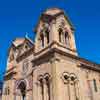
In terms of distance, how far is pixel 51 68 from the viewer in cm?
2592

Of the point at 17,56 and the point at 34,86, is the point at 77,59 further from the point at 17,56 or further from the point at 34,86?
the point at 17,56

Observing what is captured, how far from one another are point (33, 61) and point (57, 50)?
3.68 metres

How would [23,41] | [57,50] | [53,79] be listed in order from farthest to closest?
[23,41] → [57,50] → [53,79]

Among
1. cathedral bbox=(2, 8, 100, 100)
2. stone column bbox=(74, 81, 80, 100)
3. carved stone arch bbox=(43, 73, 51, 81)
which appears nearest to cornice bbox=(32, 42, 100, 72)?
cathedral bbox=(2, 8, 100, 100)

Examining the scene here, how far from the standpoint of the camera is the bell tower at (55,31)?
28.6m

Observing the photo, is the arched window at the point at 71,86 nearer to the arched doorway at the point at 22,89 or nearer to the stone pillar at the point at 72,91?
the stone pillar at the point at 72,91

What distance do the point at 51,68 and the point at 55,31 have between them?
16.1ft

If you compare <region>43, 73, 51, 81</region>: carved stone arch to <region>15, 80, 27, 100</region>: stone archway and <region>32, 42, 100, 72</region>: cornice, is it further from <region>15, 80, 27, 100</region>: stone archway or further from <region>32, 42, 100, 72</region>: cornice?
<region>15, 80, 27, 100</region>: stone archway

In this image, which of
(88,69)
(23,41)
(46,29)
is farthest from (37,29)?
(88,69)

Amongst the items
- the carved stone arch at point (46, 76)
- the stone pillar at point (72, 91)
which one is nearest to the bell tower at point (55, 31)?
the carved stone arch at point (46, 76)

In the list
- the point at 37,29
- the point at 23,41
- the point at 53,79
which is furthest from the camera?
the point at 23,41

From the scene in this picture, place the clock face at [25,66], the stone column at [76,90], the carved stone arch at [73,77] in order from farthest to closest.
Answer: the clock face at [25,66] < the carved stone arch at [73,77] < the stone column at [76,90]

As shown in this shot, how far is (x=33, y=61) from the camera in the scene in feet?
94.2

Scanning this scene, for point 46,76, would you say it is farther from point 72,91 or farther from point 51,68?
point 72,91
